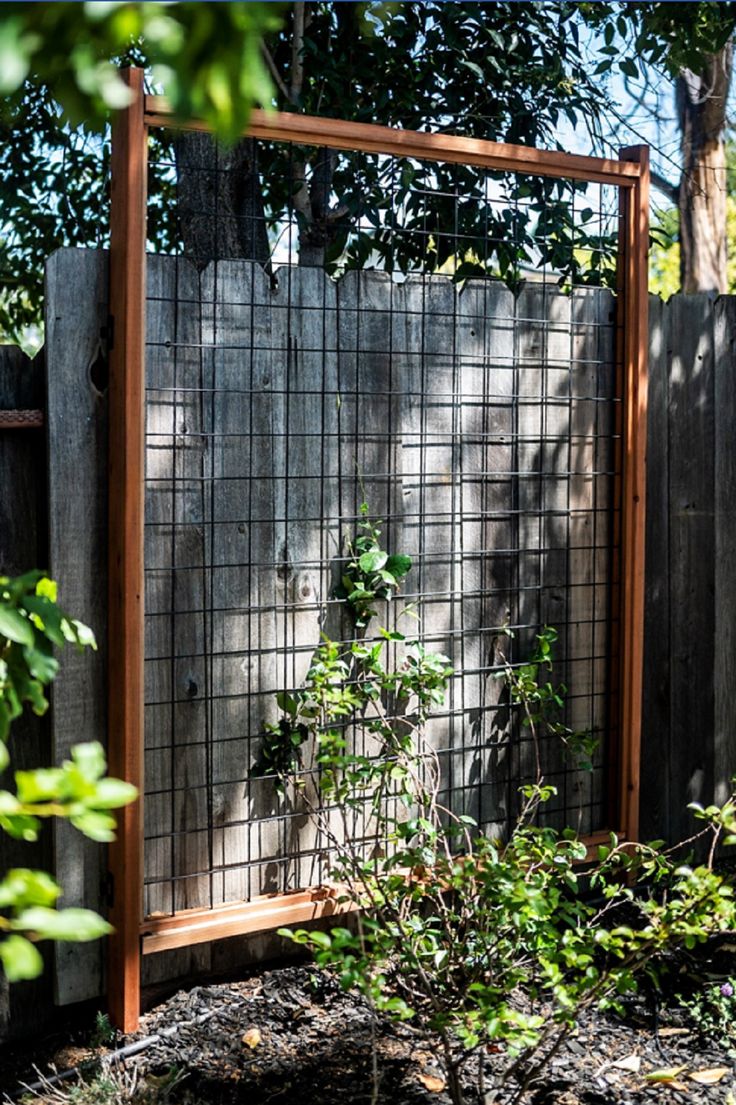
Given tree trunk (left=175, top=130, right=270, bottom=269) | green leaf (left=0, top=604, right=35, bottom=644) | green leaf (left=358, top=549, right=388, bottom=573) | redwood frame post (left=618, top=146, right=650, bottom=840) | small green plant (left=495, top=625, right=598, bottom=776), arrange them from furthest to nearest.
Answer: tree trunk (left=175, top=130, right=270, bottom=269), redwood frame post (left=618, top=146, right=650, bottom=840), small green plant (left=495, top=625, right=598, bottom=776), green leaf (left=358, top=549, right=388, bottom=573), green leaf (left=0, top=604, right=35, bottom=644)

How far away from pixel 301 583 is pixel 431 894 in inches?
36.8

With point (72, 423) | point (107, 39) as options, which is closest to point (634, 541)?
point (72, 423)

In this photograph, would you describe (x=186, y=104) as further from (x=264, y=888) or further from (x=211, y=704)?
(x=264, y=888)

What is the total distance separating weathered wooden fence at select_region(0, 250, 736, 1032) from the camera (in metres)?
3.01

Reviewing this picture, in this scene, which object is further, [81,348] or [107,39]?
[81,348]

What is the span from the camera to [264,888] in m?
3.29

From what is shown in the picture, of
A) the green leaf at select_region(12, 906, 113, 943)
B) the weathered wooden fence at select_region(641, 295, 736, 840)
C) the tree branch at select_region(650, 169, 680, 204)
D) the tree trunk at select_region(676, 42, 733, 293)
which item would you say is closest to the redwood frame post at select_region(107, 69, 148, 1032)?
the green leaf at select_region(12, 906, 113, 943)

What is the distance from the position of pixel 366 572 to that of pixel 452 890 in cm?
90

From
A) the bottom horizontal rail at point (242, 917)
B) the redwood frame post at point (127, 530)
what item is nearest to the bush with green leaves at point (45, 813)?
the redwood frame post at point (127, 530)

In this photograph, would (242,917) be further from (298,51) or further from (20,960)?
(298,51)

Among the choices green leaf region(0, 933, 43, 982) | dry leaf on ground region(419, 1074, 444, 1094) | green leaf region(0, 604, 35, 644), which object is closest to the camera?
green leaf region(0, 933, 43, 982)

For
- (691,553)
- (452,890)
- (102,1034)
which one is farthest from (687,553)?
(102,1034)

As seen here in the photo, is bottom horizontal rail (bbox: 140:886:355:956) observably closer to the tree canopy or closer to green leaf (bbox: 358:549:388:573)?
green leaf (bbox: 358:549:388:573)

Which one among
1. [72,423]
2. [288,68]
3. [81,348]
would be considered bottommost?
[72,423]
